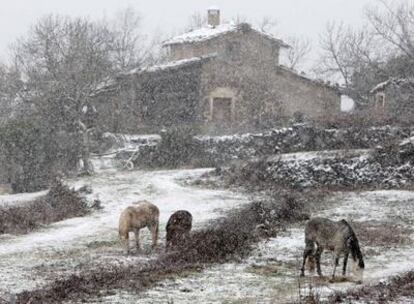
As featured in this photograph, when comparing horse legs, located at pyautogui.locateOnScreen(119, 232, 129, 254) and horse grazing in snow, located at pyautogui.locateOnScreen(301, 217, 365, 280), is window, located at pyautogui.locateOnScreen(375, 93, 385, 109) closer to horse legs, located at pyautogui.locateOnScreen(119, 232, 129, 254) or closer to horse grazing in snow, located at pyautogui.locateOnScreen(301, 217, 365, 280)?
horse legs, located at pyautogui.locateOnScreen(119, 232, 129, 254)

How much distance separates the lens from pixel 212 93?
37281 millimetres

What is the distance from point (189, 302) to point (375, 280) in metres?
3.64

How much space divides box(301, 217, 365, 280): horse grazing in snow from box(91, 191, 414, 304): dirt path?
16.5 inches

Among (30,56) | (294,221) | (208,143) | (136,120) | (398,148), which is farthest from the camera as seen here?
(30,56)

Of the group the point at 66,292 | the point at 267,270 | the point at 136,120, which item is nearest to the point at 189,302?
the point at 66,292

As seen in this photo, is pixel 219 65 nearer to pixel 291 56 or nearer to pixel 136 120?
pixel 136 120

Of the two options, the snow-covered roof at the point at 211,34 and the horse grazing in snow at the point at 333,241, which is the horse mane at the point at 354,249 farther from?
the snow-covered roof at the point at 211,34

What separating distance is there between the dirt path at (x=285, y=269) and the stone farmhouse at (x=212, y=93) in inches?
719

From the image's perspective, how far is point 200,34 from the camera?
41.6 meters

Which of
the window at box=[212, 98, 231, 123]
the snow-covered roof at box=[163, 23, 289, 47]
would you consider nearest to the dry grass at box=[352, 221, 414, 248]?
the window at box=[212, 98, 231, 123]

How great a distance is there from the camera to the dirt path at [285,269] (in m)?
10.7

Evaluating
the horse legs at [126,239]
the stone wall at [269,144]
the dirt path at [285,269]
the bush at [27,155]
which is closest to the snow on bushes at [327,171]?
the stone wall at [269,144]

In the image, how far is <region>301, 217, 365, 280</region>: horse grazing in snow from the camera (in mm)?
11688

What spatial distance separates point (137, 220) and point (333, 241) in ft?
15.3
